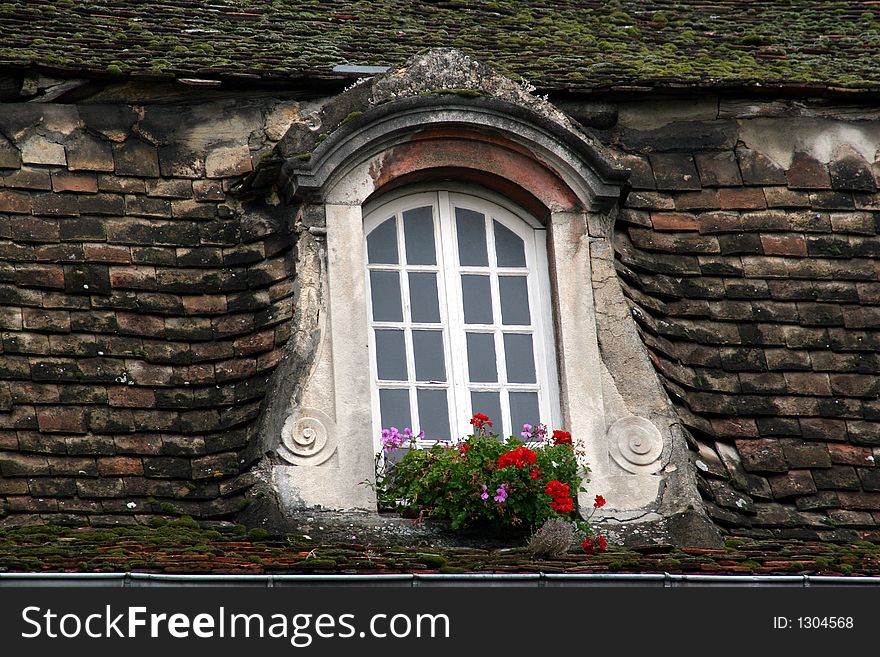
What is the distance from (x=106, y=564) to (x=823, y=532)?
346 centimetres

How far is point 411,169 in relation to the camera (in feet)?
33.6

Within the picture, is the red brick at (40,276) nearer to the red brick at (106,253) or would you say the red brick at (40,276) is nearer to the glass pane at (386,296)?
the red brick at (106,253)

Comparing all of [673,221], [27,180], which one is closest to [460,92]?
[673,221]

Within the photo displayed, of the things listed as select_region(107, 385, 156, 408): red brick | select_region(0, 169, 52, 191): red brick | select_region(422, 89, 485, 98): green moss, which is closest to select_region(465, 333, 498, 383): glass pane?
select_region(422, 89, 485, 98): green moss

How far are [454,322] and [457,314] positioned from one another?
0.05 metres

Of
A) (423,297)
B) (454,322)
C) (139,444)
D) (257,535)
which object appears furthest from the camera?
(423,297)

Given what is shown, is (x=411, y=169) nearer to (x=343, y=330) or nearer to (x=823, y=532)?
(x=343, y=330)

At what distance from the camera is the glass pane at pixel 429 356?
1001 centimetres

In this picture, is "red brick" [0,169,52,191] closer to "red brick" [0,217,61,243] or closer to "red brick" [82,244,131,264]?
"red brick" [0,217,61,243]

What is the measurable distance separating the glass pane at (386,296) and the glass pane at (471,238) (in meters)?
0.36

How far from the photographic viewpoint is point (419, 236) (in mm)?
10383

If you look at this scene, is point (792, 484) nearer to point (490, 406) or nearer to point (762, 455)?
point (762, 455)

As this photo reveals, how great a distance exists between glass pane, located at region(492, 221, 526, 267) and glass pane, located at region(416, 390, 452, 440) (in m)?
0.82

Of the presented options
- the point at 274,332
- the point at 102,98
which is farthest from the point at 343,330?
the point at 102,98
